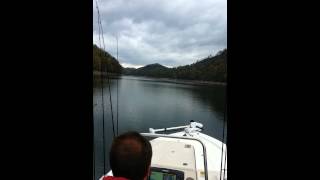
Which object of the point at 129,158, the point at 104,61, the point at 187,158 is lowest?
the point at 187,158

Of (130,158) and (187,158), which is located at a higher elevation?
(130,158)

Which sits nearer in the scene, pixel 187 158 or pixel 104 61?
pixel 104 61

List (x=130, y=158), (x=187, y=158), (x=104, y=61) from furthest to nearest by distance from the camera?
(x=187, y=158), (x=104, y=61), (x=130, y=158)

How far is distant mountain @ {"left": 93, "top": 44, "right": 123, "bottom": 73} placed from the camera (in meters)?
1.24

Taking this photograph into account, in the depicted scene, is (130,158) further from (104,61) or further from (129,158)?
(104,61)

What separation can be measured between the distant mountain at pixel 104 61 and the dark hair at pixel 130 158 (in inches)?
19.7

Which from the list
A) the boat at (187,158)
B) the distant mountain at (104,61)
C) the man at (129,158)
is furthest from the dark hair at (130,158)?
the boat at (187,158)

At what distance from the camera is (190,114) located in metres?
16.9

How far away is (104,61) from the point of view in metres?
1.47

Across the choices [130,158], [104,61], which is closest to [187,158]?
[104,61]

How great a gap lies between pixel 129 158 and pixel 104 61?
31.5 inches

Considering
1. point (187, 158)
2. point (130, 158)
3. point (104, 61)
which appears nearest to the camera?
point (130, 158)
